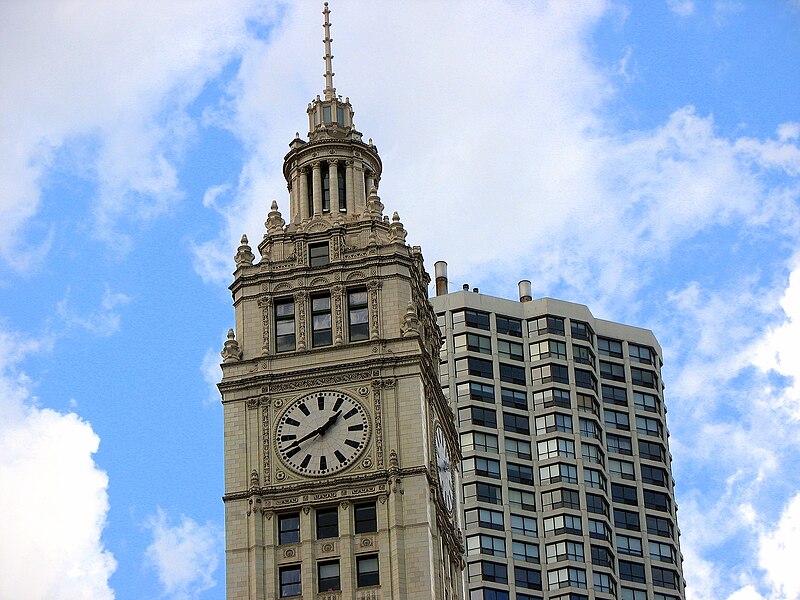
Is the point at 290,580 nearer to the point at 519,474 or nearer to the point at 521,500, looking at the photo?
the point at 521,500

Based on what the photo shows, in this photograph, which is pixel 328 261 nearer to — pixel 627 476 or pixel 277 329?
pixel 277 329

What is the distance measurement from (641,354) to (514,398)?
1566 cm

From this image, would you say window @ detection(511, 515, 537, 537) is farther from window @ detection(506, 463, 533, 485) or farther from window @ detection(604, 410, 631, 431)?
window @ detection(604, 410, 631, 431)

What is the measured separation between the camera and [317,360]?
376 feet

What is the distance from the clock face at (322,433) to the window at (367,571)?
5.01 meters

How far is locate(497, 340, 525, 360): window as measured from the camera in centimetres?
19000

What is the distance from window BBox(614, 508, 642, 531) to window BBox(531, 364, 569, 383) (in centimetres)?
1249

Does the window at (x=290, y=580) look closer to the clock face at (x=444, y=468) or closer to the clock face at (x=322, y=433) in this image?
the clock face at (x=322, y=433)

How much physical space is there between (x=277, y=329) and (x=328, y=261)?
494 cm

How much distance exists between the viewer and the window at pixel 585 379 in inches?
7515

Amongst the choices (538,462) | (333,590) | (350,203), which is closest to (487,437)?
(538,462)

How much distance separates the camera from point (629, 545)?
18550cm

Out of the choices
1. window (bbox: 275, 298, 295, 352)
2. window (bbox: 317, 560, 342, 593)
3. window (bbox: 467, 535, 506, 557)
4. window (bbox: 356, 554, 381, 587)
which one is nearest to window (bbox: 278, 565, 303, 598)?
window (bbox: 317, 560, 342, 593)

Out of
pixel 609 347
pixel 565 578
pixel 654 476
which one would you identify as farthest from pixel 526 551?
pixel 609 347
